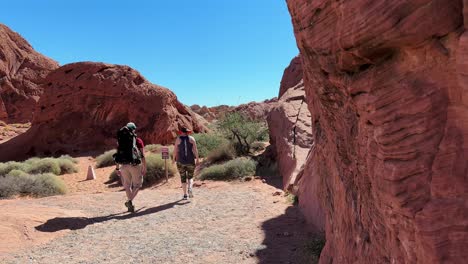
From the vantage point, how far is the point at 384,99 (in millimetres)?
2459

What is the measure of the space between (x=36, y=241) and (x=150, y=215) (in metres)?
2.33

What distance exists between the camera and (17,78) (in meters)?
39.4

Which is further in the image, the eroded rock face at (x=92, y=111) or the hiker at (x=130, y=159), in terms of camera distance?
the eroded rock face at (x=92, y=111)

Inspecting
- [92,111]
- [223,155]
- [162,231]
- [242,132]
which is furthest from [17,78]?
[162,231]

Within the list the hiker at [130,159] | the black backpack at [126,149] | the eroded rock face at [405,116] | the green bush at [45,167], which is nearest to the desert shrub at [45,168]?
the green bush at [45,167]

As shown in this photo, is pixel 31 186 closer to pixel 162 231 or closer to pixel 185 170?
pixel 185 170

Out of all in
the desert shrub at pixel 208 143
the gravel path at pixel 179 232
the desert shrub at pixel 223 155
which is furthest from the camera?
the desert shrub at pixel 208 143

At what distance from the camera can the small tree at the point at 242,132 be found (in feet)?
52.5

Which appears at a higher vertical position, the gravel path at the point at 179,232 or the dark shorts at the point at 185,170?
the dark shorts at the point at 185,170

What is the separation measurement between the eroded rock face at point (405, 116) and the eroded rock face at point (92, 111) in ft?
66.5

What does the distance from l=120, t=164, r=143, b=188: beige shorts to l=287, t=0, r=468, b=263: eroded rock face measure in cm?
624

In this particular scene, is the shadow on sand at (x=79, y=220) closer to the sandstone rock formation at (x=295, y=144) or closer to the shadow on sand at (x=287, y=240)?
the shadow on sand at (x=287, y=240)

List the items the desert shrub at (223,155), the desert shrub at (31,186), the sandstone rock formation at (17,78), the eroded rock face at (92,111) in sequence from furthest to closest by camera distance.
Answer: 1. the sandstone rock formation at (17,78)
2. the eroded rock face at (92,111)
3. the desert shrub at (223,155)
4. the desert shrub at (31,186)

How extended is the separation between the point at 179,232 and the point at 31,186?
24.8ft
